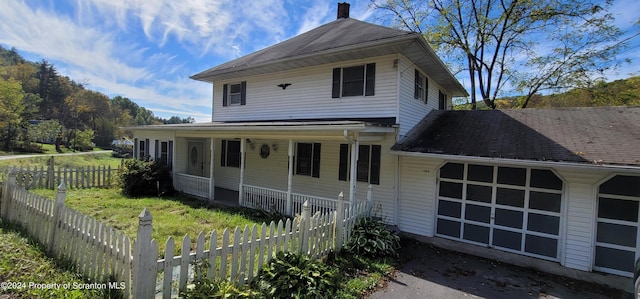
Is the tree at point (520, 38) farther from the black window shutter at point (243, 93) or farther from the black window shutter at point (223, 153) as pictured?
the black window shutter at point (223, 153)

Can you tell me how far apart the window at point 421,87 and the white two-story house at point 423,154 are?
0.12ft

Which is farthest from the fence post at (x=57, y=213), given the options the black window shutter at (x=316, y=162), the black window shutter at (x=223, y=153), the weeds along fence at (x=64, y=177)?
the black window shutter at (x=223, y=153)

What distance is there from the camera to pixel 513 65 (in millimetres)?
17578

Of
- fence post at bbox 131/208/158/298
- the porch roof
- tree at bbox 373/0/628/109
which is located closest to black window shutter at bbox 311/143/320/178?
the porch roof

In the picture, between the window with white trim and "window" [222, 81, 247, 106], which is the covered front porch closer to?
the window with white trim

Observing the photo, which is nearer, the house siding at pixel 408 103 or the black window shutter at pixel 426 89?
the house siding at pixel 408 103

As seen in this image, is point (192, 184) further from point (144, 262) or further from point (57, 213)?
point (144, 262)

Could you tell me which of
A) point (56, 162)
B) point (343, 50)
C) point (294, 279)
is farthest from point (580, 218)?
point (56, 162)

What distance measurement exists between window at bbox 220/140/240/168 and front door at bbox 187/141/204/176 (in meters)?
1.04

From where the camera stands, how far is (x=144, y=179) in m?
10.6

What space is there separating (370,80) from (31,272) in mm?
8187

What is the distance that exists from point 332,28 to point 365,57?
3484mm

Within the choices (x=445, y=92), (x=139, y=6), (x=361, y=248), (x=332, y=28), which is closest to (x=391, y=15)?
(x=445, y=92)

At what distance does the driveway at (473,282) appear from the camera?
4547 millimetres
